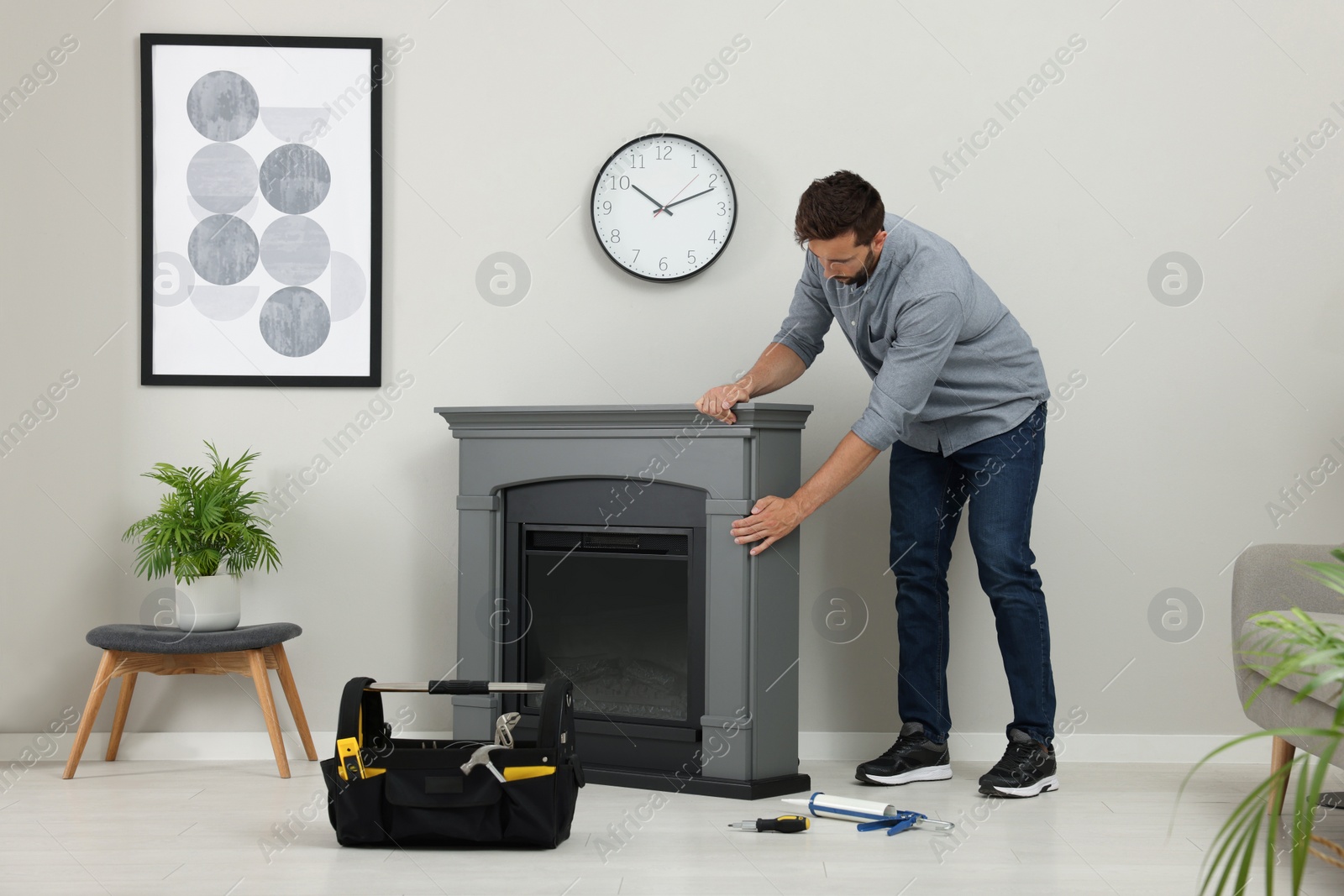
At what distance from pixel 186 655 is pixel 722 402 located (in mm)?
1376

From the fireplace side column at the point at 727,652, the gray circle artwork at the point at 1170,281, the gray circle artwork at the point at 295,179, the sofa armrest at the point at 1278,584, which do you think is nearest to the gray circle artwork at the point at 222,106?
the gray circle artwork at the point at 295,179

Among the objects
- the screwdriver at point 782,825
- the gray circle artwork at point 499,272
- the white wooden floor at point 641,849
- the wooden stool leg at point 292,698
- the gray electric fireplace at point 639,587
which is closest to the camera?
the white wooden floor at point 641,849

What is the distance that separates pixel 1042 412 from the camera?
7.90 ft

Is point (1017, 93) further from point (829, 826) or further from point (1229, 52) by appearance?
point (829, 826)

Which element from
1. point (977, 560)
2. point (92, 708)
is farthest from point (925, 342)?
point (92, 708)

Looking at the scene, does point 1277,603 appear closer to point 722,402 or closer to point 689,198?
point 722,402

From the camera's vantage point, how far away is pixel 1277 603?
2.06 metres

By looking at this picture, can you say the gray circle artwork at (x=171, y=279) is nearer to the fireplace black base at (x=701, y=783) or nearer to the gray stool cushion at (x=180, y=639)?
the gray stool cushion at (x=180, y=639)

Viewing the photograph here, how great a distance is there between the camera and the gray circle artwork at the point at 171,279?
109 inches

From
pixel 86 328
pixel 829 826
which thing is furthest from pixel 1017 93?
pixel 86 328

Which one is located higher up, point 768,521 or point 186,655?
point 768,521

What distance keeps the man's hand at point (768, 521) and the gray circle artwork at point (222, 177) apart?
62.3 inches

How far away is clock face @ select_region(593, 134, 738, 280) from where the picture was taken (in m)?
2.74

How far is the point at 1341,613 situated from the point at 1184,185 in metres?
1.24
